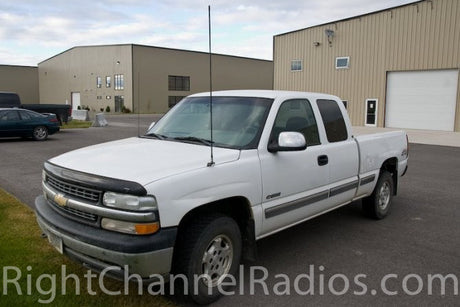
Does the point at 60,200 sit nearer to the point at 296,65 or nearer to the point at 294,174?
the point at 294,174

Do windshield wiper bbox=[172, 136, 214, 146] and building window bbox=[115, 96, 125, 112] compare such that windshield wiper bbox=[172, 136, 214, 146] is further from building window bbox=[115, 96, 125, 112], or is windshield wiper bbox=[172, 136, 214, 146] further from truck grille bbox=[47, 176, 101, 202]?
building window bbox=[115, 96, 125, 112]

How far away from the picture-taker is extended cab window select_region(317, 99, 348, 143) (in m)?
5.08

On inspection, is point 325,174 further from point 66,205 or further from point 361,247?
point 66,205

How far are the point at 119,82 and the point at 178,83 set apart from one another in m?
8.30

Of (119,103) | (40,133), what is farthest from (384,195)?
(119,103)

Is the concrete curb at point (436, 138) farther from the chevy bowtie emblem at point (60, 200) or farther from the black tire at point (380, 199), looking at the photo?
the chevy bowtie emblem at point (60, 200)

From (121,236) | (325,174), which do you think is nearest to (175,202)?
(121,236)

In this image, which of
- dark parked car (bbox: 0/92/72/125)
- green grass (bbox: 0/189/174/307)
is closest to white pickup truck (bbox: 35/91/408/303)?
green grass (bbox: 0/189/174/307)

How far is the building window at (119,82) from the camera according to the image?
54.7 meters

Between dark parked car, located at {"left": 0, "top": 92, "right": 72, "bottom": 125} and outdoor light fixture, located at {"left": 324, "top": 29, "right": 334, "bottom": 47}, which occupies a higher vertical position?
outdoor light fixture, located at {"left": 324, "top": 29, "right": 334, "bottom": 47}

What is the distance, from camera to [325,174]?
15.7 feet

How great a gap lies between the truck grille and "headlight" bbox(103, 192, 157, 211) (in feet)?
0.58

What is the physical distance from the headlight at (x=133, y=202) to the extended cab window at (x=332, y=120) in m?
2.68

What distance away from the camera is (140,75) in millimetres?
53656
